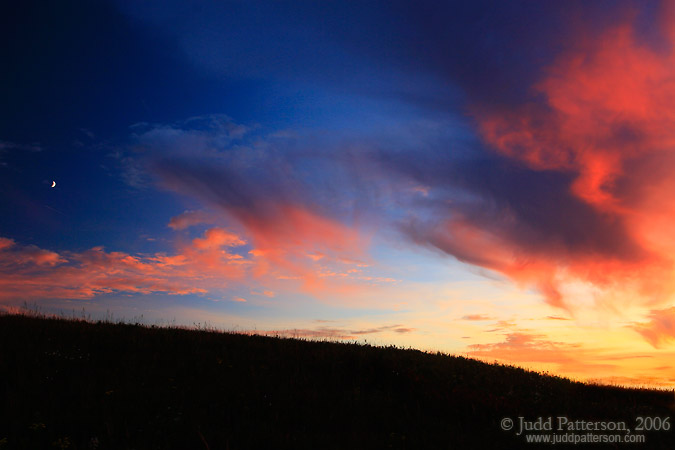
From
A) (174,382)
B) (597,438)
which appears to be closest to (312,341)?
(174,382)

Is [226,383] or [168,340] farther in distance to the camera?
[168,340]

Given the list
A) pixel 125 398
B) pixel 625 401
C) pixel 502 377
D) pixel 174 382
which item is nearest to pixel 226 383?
pixel 174 382

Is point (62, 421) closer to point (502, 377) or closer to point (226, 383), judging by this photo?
point (226, 383)

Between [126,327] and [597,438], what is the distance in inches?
765

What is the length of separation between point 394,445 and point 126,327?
15.6 metres

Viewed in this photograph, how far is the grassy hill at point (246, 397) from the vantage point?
10281 mm

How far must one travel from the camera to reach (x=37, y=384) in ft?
40.8

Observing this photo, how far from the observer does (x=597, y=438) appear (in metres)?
12.3

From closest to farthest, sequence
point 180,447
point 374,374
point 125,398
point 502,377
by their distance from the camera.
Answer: point 180,447, point 125,398, point 374,374, point 502,377

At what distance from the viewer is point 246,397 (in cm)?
1288

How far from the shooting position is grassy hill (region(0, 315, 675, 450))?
10281 mm

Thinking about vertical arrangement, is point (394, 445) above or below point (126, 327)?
below

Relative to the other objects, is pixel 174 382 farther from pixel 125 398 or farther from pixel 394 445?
pixel 394 445

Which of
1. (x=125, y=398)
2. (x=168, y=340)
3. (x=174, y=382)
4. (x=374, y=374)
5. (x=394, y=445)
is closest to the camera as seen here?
(x=394, y=445)
